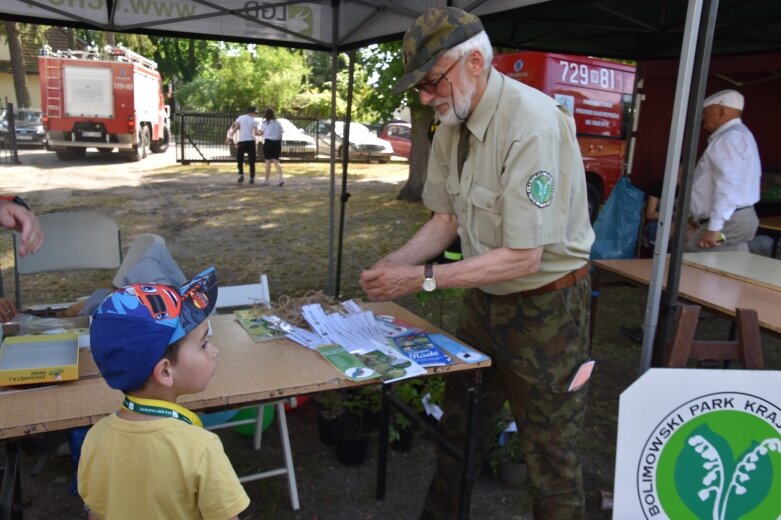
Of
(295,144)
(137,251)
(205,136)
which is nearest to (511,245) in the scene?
(137,251)

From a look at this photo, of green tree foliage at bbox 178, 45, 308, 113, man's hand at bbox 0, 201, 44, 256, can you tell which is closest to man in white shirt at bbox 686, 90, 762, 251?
man's hand at bbox 0, 201, 44, 256

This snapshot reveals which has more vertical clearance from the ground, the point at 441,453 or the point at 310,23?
the point at 310,23

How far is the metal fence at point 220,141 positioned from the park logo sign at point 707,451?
16.0 metres

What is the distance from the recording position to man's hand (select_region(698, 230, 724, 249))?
3936 millimetres

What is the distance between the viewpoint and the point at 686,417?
2100 mm

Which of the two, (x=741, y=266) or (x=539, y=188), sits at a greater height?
(x=539, y=188)

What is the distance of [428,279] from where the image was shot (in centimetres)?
202

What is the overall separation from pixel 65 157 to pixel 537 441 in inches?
718

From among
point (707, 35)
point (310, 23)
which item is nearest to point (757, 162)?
point (707, 35)

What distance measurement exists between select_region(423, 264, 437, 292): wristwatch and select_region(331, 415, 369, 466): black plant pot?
1375 millimetres

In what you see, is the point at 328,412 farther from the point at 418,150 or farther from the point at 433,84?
the point at 418,150

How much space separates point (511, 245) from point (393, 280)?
1.38ft

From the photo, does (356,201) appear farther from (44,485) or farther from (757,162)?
(44,485)

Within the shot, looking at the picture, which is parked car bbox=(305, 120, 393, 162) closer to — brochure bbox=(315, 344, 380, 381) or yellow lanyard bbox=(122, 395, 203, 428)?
brochure bbox=(315, 344, 380, 381)
